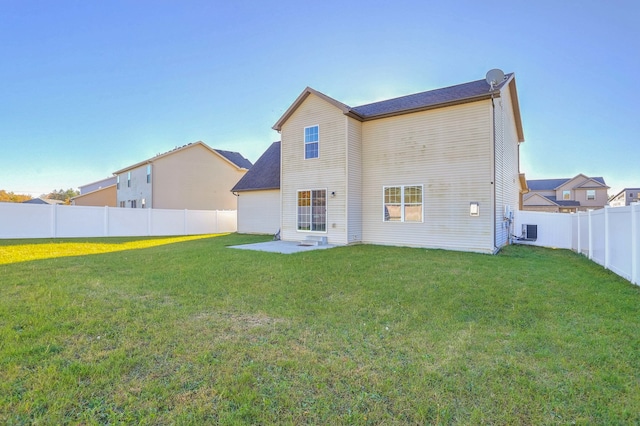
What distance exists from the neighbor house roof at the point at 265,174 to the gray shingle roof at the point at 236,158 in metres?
8.40

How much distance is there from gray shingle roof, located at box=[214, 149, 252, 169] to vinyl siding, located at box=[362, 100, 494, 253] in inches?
720

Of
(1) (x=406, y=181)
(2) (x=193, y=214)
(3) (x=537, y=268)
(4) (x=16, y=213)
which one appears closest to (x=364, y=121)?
(1) (x=406, y=181)

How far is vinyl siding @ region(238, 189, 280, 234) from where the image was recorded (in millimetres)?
17750

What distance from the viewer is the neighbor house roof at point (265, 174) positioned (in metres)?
17.9

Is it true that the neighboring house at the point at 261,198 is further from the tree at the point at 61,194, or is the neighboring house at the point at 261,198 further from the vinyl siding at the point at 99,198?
the tree at the point at 61,194

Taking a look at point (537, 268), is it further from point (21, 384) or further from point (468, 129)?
point (21, 384)

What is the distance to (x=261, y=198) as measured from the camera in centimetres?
1830

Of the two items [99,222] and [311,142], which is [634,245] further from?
[99,222]

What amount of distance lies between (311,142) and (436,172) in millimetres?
5179

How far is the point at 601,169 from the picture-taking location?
119 ft

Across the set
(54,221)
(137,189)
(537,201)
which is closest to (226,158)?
(137,189)

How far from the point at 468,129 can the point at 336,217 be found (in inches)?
223

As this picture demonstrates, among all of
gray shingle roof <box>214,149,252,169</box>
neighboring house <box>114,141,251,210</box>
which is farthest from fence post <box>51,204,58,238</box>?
gray shingle roof <box>214,149,252,169</box>

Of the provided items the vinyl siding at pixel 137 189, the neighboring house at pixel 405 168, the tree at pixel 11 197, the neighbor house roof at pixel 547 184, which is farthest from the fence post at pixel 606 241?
the tree at pixel 11 197
